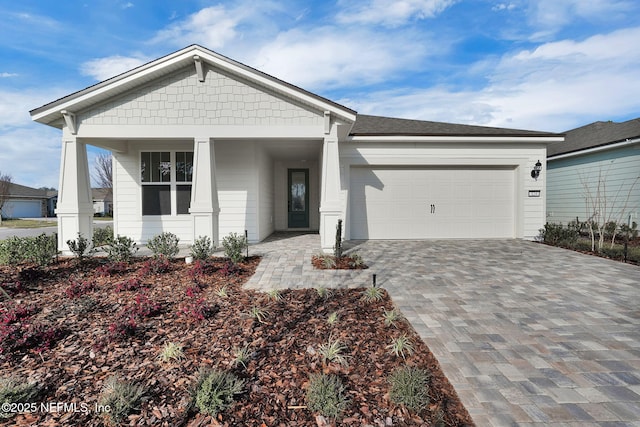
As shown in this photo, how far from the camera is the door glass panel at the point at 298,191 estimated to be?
12836 mm

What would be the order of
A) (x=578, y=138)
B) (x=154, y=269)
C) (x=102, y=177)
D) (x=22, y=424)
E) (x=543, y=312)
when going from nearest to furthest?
1. (x=22, y=424)
2. (x=543, y=312)
3. (x=154, y=269)
4. (x=578, y=138)
5. (x=102, y=177)

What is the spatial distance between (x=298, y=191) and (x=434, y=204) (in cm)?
547

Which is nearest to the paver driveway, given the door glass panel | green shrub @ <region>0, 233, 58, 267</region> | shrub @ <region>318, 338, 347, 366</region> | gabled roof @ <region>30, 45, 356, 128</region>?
shrub @ <region>318, 338, 347, 366</region>

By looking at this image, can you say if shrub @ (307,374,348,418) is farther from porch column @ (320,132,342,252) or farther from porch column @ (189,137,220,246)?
porch column @ (189,137,220,246)

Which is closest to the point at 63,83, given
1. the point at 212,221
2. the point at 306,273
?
the point at 212,221

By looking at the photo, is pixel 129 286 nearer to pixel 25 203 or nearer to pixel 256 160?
pixel 256 160

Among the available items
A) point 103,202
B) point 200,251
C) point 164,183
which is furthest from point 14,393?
point 103,202

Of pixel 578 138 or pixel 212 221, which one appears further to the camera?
pixel 578 138

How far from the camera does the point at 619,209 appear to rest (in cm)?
1103

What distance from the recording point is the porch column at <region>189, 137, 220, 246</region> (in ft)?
25.1

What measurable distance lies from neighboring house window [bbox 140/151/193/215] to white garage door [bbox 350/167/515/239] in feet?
17.7

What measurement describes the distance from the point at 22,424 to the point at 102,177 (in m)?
35.8

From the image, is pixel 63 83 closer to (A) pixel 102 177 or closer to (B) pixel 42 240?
(B) pixel 42 240

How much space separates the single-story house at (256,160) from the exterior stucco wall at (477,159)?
33 mm
